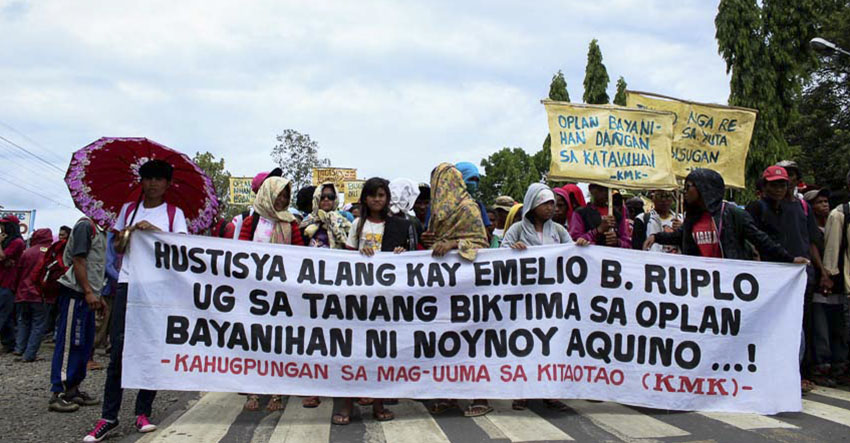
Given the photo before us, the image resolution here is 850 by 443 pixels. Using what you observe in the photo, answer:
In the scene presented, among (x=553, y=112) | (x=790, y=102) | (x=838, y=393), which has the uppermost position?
(x=790, y=102)

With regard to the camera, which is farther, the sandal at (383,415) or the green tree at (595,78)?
the green tree at (595,78)

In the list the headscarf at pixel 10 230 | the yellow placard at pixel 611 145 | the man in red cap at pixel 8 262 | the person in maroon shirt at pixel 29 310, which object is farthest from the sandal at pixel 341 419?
the headscarf at pixel 10 230

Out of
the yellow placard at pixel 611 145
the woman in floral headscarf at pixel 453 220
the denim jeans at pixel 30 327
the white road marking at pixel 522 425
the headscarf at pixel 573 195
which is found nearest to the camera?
the white road marking at pixel 522 425

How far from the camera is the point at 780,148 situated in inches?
917

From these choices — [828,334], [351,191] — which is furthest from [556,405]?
[351,191]

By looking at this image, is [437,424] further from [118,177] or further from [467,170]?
[118,177]

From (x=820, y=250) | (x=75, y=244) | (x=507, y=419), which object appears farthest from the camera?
(x=820, y=250)

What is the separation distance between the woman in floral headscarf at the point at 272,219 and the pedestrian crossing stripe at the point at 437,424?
0.76 m

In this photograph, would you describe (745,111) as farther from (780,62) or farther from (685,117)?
(780,62)

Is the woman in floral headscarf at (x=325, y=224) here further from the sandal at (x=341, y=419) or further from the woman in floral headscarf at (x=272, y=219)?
the sandal at (x=341, y=419)

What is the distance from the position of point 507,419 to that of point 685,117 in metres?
4.94

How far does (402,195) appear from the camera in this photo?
5.73 metres

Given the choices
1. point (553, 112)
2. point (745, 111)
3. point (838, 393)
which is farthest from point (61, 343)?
point (745, 111)

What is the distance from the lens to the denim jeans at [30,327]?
8898 millimetres
